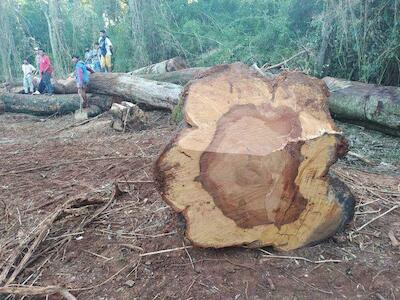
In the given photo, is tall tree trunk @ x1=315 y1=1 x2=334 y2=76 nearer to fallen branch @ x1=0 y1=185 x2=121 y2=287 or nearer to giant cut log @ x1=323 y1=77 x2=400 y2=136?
giant cut log @ x1=323 y1=77 x2=400 y2=136

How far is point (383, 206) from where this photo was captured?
3.37 meters

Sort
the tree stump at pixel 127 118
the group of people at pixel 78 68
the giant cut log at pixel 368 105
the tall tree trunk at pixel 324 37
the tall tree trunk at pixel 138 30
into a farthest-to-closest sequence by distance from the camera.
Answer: the tall tree trunk at pixel 138 30, the group of people at pixel 78 68, the tree stump at pixel 127 118, the tall tree trunk at pixel 324 37, the giant cut log at pixel 368 105

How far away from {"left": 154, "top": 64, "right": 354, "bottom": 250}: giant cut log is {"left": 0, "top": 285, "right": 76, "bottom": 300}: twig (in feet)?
2.78

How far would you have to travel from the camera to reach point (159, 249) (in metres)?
2.90

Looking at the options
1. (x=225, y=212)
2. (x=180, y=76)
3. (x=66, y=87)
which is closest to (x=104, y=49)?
(x=66, y=87)

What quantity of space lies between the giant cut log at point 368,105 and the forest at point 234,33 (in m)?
0.92

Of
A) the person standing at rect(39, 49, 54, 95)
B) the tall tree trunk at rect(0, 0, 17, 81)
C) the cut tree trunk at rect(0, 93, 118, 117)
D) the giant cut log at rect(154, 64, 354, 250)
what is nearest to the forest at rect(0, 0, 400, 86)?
the tall tree trunk at rect(0, 0, 17, 81)

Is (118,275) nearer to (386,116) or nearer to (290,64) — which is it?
(386,116)

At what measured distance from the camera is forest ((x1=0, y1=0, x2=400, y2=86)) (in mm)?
6859

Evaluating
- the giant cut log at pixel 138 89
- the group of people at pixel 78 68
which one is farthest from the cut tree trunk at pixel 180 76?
the group of people at pixel 78 68

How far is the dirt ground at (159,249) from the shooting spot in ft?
8.15

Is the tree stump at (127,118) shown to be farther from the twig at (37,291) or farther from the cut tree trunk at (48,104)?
the twig at (37,291)

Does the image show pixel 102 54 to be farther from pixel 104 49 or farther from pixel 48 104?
pixel 48 104

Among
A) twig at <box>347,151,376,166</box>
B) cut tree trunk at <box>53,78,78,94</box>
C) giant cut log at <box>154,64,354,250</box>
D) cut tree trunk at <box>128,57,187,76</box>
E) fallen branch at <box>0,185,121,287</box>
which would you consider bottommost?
cut tree trunk at <box>53,78,78,94</box>
